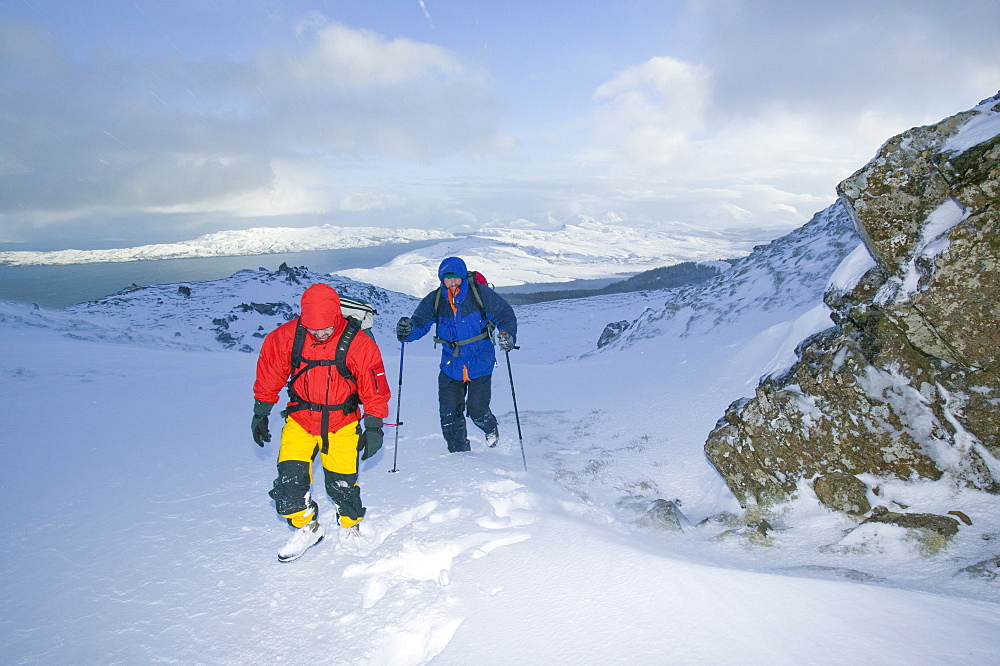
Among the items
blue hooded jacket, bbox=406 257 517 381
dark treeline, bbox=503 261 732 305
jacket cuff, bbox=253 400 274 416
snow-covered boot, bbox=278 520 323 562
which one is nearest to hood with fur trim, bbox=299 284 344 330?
jacket cuff, bbox=253 400 274 416

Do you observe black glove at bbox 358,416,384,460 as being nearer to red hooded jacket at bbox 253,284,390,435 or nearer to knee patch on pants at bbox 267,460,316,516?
red hooded jacket at bbox 253,284,390,435

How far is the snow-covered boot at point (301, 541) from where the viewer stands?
11.3ft

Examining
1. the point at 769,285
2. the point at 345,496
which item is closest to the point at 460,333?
the point at 345,496

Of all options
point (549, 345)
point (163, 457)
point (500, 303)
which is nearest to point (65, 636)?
point (163, 457)

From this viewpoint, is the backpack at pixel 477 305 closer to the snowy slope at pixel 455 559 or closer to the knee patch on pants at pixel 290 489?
the snowy slope at pixel 455 559

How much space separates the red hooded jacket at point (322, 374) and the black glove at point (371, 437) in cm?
6

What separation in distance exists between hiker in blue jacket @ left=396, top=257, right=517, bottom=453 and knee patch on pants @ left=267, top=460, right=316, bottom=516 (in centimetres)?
221

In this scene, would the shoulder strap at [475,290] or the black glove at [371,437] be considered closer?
the black glove at [371,437]

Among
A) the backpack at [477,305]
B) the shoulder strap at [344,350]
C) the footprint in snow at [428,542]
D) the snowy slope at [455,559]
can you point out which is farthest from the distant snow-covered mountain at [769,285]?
the shoulder strap at [344,350]

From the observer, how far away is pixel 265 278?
139ft

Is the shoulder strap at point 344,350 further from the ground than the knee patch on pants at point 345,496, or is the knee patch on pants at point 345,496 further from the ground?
the shoulder strap at point 344,350

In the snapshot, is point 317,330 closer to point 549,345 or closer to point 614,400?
point 614,400

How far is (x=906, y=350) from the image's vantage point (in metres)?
4.18

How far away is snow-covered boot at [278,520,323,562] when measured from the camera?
11.3 ft
